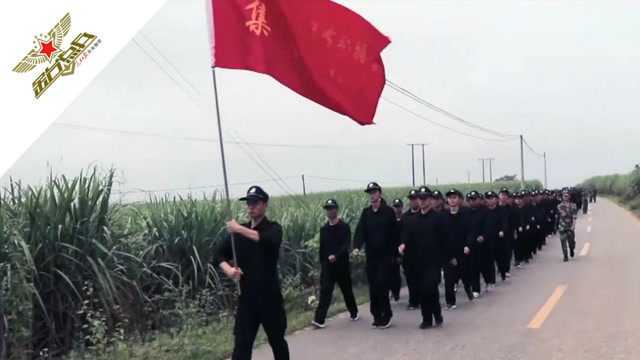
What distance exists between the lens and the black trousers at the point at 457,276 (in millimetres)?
10602

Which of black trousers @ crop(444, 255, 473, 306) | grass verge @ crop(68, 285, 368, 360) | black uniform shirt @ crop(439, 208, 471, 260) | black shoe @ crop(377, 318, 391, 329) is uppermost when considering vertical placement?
black uniform shirt @ crop(439, 208, 471, 260)

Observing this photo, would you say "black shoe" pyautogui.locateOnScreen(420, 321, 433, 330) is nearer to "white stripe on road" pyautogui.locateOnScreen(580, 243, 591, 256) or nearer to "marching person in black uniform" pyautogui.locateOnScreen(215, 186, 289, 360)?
"marching person in black uniform" pyautogui.locateOnScreen(215, 186, 289, 360)

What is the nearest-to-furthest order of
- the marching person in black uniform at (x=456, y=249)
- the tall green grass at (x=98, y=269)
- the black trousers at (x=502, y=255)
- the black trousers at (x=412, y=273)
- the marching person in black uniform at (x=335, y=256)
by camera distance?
the tall green grass at (x=98, y=269) < the black trousers at (x=412, y=273) < the marching person in black uniform at (x=335, y=256) < the marching person in black uniform at (x=456, y=249) < the black trousers at (x=502, y=255)

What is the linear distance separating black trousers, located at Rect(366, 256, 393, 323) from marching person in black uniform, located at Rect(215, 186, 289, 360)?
3.64m

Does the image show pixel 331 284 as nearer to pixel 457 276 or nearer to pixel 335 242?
pixel 335 242

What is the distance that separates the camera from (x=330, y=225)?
9.83 metres

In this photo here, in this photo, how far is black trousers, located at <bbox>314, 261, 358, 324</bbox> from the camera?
918 centimetres

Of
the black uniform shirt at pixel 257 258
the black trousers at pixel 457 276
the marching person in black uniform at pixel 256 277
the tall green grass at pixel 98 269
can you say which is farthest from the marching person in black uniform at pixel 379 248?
the black uniform shirt at pixel 257 258

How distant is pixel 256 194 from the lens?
5555mm

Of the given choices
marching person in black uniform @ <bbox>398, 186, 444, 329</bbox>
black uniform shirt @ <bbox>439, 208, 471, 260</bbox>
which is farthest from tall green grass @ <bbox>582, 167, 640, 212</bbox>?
marching person in black uniform @ <bbox>398, 186, 444, 329</bbox>

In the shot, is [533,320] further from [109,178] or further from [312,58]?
[109,178]

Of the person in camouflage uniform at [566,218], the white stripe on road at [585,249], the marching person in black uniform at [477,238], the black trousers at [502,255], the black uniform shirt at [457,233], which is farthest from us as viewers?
the white stripe on road at [585,249]

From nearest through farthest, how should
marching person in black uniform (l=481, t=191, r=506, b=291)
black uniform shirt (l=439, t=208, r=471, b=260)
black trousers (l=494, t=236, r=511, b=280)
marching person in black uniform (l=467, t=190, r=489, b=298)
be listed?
black uniform shirt (l=439, t=208, r=471, b=260) → marching person in black uniform (l=467, t=190, r=489, b=298) → marching person in black uniform (l=481, t=191, r=506, b=291) → black trousers (l=494, t=236, r=511, b=280)

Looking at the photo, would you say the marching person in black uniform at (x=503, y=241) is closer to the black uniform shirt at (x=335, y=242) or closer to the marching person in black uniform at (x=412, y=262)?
the marching person in black uniform at (x=412, y=262)
